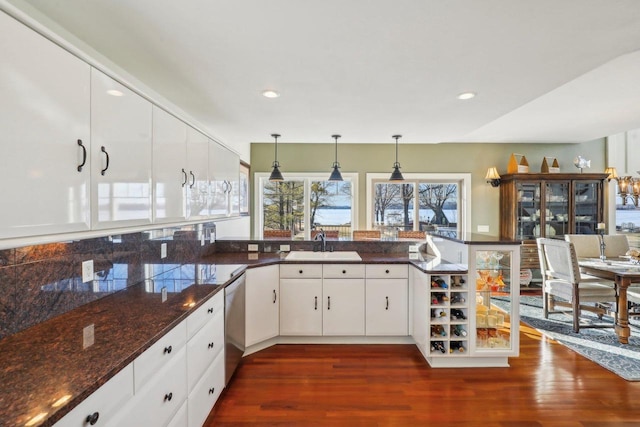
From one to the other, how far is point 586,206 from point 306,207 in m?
4.71

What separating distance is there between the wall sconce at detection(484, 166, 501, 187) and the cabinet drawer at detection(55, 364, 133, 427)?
5.61 m

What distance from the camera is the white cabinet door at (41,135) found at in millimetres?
948

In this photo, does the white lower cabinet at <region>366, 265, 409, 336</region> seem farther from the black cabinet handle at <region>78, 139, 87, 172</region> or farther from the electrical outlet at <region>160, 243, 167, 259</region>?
the black cabinet handle at <region>78, 139, 87, 172</region>

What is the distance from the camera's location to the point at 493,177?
525 cm

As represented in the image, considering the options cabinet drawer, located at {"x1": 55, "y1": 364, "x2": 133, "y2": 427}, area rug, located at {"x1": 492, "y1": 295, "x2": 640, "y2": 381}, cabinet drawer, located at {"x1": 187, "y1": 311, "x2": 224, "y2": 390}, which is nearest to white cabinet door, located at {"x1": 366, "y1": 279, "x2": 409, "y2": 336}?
area rug, located at {"x1": 492, "y1": 295, "x2": 640, "y2": 381}

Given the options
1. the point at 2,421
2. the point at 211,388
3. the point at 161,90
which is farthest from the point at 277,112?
the point at 2,421

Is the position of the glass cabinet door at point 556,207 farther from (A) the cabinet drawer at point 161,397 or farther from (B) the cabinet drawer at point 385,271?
(A) the cabinet drawer at point 161,397

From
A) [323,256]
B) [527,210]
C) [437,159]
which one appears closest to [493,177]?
[527,210]

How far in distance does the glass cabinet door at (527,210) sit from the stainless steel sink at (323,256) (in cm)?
336

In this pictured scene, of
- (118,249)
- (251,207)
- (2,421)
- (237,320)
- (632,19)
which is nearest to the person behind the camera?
(2,421)

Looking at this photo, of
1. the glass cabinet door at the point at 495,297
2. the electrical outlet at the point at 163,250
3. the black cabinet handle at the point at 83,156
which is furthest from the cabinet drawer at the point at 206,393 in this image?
the glass cabinet door at the point at 495,297

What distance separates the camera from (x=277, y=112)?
10.5ft

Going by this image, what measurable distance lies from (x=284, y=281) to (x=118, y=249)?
5.01ft

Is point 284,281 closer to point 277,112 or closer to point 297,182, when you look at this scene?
point 277,112
